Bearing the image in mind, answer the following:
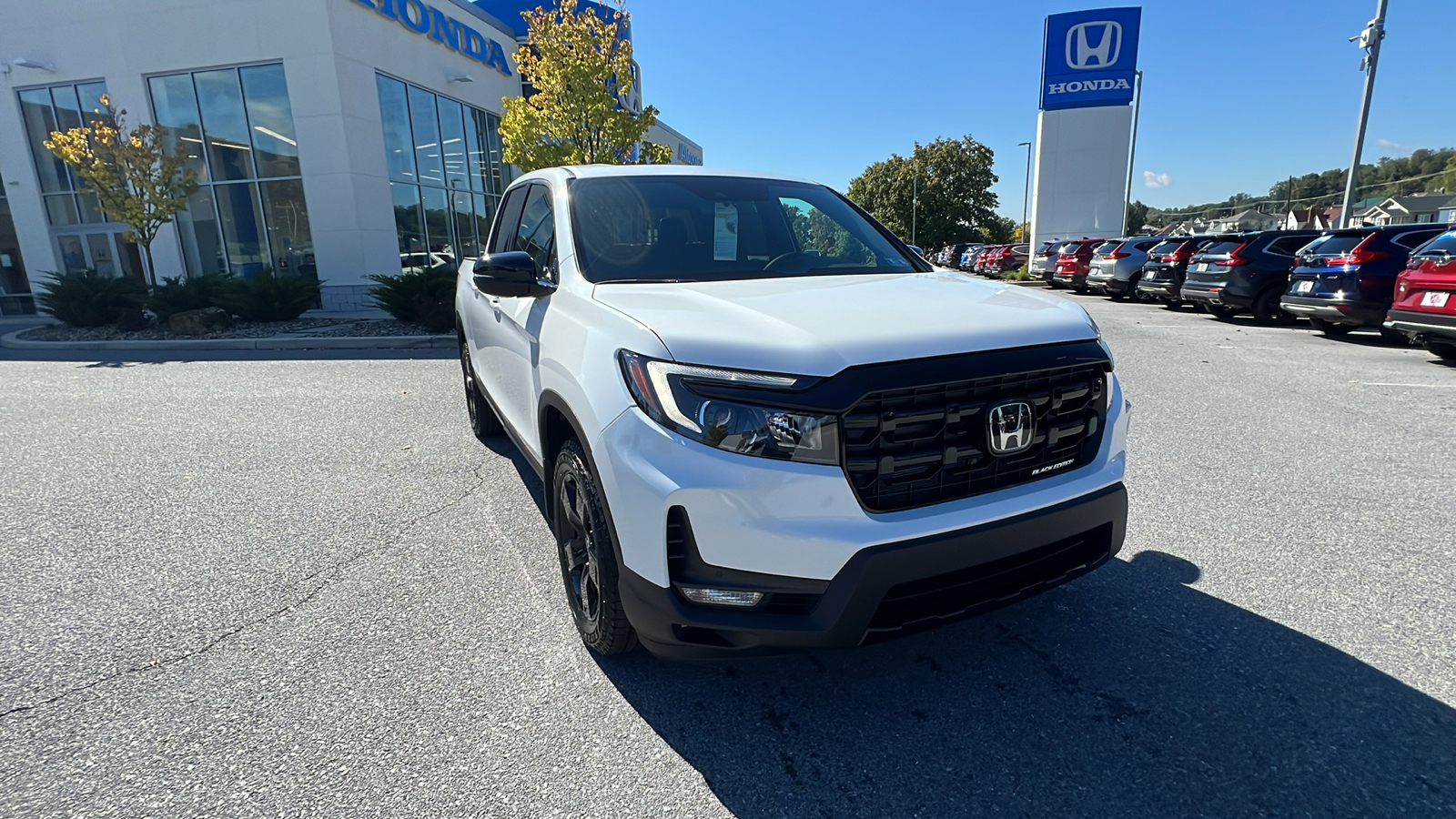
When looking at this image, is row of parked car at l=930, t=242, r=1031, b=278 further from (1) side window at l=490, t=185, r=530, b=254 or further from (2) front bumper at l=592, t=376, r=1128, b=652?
(2) front bumper at l=592, t=376, r=1128, b=652

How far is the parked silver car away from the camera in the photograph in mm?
16938

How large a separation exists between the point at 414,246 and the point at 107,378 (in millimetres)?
9511

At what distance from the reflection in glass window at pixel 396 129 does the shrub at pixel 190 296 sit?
4.96m

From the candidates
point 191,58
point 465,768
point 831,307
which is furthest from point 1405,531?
point 191,58

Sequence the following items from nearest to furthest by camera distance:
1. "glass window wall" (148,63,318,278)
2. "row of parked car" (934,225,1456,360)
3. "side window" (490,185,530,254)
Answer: "side window" (490,185,530,254), "row of parked car" (934,225,1456,360), "glass window wall" (148,63,318,278)

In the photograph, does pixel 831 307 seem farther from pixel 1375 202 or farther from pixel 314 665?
pixel 1375 202

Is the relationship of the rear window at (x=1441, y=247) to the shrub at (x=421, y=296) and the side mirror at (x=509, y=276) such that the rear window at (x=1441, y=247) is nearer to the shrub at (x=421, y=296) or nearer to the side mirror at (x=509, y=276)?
the side mirror at (x=509, y=276)

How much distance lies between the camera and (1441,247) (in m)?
7.52

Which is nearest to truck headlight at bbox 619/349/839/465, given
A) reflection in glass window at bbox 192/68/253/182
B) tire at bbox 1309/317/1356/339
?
tire at bbox 1309/317/1356/339

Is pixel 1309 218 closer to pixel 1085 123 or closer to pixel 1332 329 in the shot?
pixel 1085 123

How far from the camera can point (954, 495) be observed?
208 centimetres

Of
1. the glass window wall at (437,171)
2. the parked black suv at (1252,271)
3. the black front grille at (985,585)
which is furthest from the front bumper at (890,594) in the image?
the glass window wall at (437,171)

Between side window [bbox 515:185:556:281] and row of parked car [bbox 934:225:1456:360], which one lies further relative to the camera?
row of parked car [bbox 934:225:1456:360]

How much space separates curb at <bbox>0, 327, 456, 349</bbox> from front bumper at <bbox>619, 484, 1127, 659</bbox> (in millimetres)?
9947
